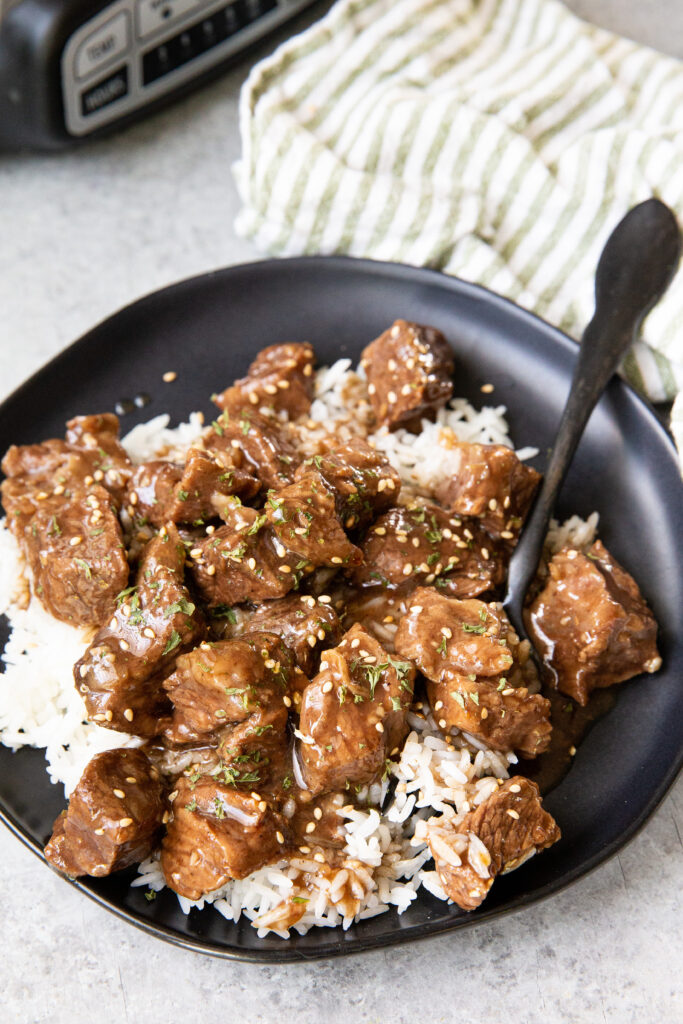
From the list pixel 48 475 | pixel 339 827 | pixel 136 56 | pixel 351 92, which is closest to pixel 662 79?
pixel 351 92

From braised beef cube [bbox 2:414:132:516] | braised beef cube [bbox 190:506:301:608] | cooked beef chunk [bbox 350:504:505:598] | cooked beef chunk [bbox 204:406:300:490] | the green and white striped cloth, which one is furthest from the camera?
the green and white striped cloth

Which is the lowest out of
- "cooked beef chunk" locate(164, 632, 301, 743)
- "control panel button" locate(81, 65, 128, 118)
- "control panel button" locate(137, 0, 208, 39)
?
"cooked beef chunk" locate(164, 632, 301, 743)

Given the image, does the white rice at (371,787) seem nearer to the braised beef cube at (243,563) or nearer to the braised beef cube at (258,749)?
the braised beef cube at (258,749)

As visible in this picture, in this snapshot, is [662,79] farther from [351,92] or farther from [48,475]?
[48,475]

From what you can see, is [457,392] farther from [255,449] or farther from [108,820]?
[108,820]

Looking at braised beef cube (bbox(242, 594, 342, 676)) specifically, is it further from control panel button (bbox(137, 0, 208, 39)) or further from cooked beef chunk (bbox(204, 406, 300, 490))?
control panel button (bbox(137, 0, 208, 39))

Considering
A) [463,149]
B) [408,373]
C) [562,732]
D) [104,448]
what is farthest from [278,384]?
[562,732]

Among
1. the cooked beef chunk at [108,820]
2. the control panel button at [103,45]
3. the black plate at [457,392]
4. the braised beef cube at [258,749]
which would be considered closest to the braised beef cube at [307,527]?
the braised beef cube at [258,749]

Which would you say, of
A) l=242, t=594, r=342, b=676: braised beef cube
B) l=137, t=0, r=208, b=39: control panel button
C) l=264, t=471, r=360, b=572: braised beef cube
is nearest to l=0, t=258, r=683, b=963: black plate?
l=242, t=594, r=342, b=676: braised beef cube
